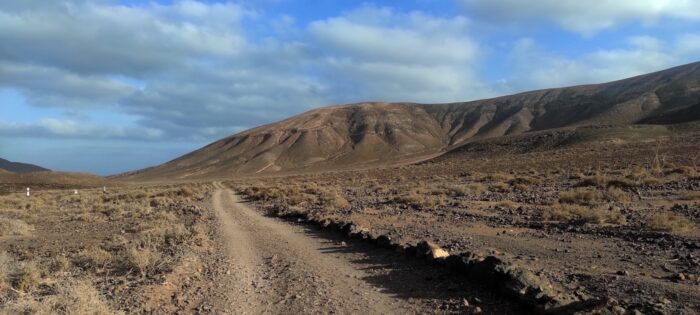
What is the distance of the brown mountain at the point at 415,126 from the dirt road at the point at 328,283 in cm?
10743

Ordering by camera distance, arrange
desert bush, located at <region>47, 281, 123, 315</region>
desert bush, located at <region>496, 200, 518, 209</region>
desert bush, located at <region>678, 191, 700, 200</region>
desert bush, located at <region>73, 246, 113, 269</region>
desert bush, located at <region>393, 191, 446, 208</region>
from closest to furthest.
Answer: desert bush, located at <region>47, 281, 123, 315</region>, desert bush, located at <region>73, 246, 113, 269</region>, desert bush, located at <region>678, 191, 700, 200</region>, desert bush, located at <region>496, 200, 518, 209</region>, desert bush, located at <region>393, 191, 446, 208</region>

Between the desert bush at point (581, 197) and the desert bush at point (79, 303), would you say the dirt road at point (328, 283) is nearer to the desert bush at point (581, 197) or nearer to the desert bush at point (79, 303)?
the desert bush at point (79, 303)

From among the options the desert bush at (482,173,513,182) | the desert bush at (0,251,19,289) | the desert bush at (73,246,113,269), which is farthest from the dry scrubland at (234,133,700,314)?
the desert bush at (0,251,19,289)

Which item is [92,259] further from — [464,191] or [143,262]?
[464,191]

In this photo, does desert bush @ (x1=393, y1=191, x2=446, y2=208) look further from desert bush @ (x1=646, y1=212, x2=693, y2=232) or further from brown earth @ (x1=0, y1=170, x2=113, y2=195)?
brown earth @ (x1=0, y1=170, x2=113, y2=195)

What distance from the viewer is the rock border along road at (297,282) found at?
294 inches

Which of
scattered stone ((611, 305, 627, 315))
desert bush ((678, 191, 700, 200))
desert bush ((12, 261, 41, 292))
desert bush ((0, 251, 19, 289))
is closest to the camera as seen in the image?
scattered stone ((611, 305, 627, 315))

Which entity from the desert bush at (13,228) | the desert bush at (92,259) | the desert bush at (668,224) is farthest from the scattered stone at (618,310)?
the desert bush at (13,228)

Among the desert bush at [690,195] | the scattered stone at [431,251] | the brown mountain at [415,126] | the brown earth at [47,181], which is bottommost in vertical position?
the desert bush at [690,195]

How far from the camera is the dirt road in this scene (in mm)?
7449

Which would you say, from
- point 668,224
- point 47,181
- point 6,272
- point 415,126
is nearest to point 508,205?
Answer: point 668,224

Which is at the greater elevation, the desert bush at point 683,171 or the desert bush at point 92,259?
the desert bush at point 92,259

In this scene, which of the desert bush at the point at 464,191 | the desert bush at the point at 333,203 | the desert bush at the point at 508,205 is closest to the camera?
the desert bush at the point at 508,205

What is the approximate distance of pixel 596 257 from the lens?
972 centimetres
